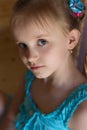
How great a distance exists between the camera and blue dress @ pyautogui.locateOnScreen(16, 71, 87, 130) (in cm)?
80

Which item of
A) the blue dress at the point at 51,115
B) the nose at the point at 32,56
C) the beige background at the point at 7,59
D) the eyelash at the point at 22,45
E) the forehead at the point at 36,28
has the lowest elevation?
the beige background at the point at 7,59

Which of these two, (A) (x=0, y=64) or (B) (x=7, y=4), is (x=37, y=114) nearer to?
(A) (x=0, y=64)

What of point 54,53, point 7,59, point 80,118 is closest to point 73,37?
point 54,53

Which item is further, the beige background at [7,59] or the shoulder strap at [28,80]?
the beige background at [7,59]

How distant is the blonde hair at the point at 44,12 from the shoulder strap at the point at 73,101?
0.16 metres

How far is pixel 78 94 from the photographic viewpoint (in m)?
0.80

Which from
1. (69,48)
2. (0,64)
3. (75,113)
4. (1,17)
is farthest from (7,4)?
(75,113)

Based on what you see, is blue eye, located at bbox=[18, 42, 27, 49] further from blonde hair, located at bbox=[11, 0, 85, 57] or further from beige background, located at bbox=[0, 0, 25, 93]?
beige background, located at bbox=[0, 0, 25, 93]

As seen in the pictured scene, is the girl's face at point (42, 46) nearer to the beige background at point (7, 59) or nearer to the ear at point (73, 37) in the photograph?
the ear at point (73, 37)

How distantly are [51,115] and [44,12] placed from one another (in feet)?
0.90

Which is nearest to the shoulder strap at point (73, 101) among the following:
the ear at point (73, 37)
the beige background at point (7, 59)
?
the ear at point (73, 37)

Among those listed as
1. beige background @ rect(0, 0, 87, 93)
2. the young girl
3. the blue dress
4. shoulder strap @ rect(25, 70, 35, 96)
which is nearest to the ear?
the young girl

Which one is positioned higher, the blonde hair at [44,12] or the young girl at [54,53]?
→ the blonde hair at [44,12]

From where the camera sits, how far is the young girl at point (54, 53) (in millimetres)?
783
